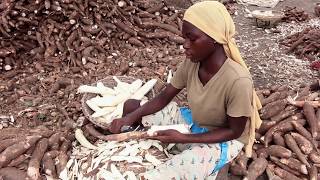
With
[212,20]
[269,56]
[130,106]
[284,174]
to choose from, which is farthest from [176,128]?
[269,56]

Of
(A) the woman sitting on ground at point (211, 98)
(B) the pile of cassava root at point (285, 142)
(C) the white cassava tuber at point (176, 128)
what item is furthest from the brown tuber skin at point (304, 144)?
(C) the white cassava tuber at point (176, 128)

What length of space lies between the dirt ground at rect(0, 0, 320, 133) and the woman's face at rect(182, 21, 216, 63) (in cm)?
138

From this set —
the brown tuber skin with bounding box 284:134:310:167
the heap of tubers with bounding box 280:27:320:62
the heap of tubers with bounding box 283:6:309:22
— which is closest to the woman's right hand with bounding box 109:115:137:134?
the brown tuber skin with bounding box 284:134:310:167

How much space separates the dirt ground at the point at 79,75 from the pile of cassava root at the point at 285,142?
121cm

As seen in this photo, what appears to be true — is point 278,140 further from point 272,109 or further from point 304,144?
point 272,109

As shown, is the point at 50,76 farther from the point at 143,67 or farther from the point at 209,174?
the point at 209,174

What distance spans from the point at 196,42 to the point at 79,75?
242 cm

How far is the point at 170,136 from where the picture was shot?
7.28 ft

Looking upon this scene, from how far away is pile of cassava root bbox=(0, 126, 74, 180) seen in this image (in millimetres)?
2371

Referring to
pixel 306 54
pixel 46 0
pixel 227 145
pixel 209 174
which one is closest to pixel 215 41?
pixel 227 145

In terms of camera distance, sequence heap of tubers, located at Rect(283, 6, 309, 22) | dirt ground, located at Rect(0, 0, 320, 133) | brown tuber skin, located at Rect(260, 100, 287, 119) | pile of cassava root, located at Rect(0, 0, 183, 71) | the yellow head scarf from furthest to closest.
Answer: heap of tubers, located at Rect(283, 6, 309, 22) → pile of cassava root, located at Rect(0, 0, 183, 71) → dirt ground, located at Rect(0, 0, 320, 133) → brown tuber skin, located at Rect(260, 100, 287, 119) → the yellow head scarf

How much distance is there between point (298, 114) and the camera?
9.91ft

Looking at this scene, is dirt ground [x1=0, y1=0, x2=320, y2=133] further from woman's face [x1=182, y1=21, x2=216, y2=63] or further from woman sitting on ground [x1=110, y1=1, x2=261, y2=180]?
woman's face [x1=182, y1=21, x2=216, y2=63]

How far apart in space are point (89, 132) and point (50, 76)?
162 cm
